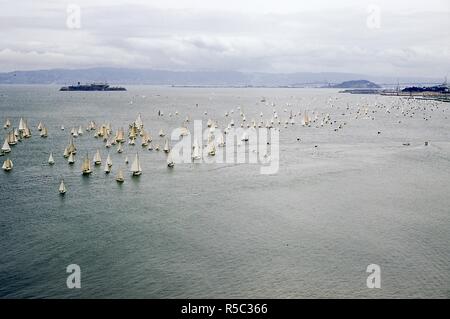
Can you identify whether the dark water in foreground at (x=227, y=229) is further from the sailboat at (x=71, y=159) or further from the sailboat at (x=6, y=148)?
the sailboat at (x=6, y=148)

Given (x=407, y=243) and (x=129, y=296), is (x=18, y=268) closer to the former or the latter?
(x=129, y=296)

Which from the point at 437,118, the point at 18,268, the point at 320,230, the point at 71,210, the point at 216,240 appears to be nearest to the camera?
the point at 18,268

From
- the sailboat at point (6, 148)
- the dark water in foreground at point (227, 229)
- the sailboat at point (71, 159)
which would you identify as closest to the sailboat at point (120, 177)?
the dark water in foreground at point (227, 229)

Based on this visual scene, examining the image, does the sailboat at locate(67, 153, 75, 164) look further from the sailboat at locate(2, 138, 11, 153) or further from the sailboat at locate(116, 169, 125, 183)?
the sailboat at locate(2, 138, 11, 153)

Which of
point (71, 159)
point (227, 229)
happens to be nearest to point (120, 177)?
point (71, 159)

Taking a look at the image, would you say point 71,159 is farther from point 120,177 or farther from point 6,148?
point 6,148

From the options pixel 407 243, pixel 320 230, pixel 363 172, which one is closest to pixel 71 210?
pixel 320 230

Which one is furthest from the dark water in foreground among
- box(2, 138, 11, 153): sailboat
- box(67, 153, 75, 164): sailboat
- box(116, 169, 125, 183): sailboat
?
box(2, 138, 11, 153): sailboat

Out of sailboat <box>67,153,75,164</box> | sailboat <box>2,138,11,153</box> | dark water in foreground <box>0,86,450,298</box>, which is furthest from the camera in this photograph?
sailboat <box>2,138,11,153</box>
